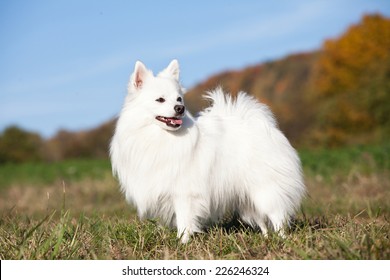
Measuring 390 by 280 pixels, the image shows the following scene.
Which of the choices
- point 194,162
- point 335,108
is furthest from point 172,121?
point 335,108

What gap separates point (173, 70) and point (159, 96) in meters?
0.59

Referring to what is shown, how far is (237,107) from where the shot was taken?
5766 millimetres

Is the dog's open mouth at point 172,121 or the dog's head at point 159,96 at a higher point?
the dog's head at point 159,96

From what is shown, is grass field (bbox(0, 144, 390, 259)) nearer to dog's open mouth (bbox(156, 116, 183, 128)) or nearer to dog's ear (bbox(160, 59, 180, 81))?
dog's open mouth (bbox(156, 116, 183, 128))

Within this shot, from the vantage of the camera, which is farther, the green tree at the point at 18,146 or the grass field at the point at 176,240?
the green tree at the point at 18,146

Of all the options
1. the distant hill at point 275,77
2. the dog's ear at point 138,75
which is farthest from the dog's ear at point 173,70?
the distant hill at point 275,77

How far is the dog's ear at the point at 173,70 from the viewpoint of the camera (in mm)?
5309

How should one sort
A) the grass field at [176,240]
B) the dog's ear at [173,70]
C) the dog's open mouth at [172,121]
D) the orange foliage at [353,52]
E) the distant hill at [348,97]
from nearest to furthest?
the grass field at [176,240] < the dog's open mouth at [172,121] < the dog's ear at [173,70] < the distant hill at [348,97] < the orange foliage at [353,52]

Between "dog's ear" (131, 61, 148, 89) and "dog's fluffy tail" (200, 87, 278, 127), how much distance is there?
0.90 metres

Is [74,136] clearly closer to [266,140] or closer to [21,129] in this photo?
[21,129]

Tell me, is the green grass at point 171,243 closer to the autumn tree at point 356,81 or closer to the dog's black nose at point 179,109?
the dog's black nose at point 179,109

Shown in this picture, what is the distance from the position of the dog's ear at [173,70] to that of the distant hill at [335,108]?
11203mm

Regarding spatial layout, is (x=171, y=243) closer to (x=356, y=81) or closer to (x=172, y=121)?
(x=172, y=121)

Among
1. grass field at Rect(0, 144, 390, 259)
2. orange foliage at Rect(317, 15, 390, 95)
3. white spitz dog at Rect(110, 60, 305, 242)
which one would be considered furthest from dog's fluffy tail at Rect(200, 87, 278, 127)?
orange foliage at Rect(317, 15, 390, 95)
